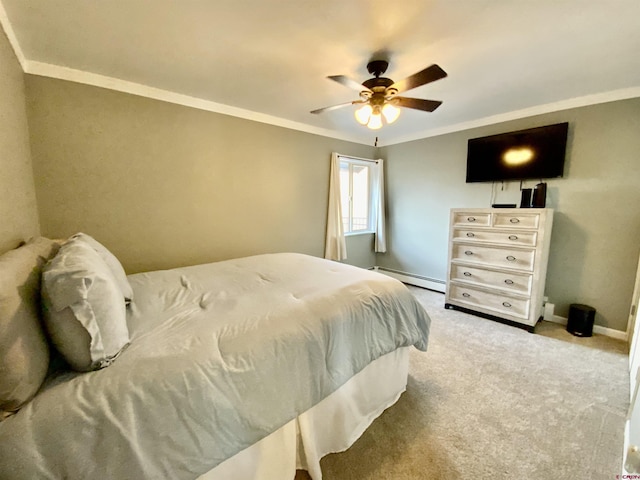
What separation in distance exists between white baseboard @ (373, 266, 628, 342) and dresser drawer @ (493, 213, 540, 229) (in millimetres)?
1227

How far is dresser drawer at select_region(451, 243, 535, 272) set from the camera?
2.69 m

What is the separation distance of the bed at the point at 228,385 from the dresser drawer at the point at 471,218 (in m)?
1.77

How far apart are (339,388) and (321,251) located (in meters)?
2.61

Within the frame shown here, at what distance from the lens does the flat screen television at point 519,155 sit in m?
2.78

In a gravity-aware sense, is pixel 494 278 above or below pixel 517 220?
below

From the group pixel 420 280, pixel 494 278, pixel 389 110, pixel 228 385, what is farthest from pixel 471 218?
pixel 228 385

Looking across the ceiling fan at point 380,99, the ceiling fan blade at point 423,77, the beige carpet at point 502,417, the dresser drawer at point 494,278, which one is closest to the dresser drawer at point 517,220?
the dresser drawer at point 494,278

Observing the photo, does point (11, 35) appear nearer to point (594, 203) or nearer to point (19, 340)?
point (19, 340)

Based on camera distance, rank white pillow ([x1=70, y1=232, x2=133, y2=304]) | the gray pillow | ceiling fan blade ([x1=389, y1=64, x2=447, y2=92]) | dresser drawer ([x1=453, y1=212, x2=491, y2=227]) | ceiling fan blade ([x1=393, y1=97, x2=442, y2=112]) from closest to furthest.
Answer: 1. the gray pillow
2. white pillow ([x1=70, y1=232, x2=133, y2=304])
3. ceiling fan blade ([x1=389, y1=64, x2=447, y2=92])
4. ceiling fan blade ([x1=393, y1=97, x2=442, y2=112])
5. dresser drawer ([x1=453, y1=212, x2=491, y2=227])

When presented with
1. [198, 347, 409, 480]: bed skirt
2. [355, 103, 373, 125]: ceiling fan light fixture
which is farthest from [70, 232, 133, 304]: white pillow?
[355, 103, 373, 125]: ceiling fan light fixture

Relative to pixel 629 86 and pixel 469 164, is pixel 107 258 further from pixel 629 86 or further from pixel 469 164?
pixel 629 86

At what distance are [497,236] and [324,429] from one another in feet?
8.82

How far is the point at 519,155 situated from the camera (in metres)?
3.00

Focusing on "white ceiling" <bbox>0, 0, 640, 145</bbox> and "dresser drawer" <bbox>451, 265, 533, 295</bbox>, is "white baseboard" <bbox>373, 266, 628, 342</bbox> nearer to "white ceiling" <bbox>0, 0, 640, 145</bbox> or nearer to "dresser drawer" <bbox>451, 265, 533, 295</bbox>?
"dresser drawer" <bbox>451, 265, 533, 295</bbox>
